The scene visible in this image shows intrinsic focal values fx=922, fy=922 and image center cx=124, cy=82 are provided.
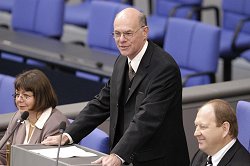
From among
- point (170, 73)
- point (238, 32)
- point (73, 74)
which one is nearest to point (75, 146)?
point (170, 73)

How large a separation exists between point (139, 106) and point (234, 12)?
434 centimetres

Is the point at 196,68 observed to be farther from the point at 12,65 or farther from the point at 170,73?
the point at 170,73

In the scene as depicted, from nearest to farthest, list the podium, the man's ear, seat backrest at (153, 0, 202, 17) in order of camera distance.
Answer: the podium → the man's ear → seat backrest at (153, 0, 202, 17)

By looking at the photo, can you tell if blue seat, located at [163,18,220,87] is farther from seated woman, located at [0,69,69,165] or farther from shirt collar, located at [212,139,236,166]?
shirt collar, located at [212,139,236,166]

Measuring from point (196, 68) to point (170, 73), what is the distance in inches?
123

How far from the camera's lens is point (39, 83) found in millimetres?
5012

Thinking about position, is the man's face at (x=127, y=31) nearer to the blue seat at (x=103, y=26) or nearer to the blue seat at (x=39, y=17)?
the blue seat at (x=103, y=26)

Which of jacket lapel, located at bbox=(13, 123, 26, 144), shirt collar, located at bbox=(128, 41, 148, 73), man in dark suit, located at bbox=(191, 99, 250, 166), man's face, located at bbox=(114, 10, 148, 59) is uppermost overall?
man's face, located at bbox=(114, 10, 148, 59)

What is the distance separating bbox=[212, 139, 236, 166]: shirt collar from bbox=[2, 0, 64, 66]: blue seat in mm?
4504

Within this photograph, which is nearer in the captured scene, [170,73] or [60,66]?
[170,73]

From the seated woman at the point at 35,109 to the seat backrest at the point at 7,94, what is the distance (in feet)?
3.45

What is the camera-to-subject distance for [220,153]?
4250 millimetres

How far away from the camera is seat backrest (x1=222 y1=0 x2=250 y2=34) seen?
8.50 m

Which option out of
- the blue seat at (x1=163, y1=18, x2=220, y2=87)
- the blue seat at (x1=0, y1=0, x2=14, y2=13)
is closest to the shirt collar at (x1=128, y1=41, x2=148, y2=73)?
the blue seat at (x1=163, y1=18, x2=220, y2=87)
